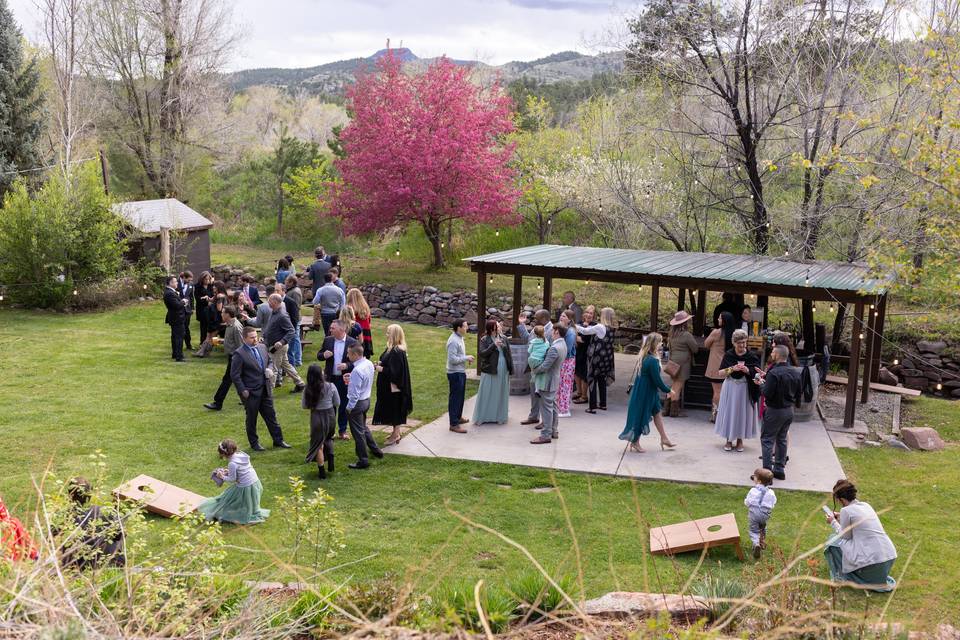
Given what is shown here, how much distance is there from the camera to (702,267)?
13.3m

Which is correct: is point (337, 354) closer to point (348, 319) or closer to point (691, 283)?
point (348, 319)

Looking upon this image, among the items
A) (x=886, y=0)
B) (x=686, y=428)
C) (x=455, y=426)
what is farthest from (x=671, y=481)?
(x=886, y=0)

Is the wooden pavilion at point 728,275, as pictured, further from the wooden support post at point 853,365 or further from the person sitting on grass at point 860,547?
the person sitting on grass at point 860,547

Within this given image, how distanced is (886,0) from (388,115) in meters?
11.4

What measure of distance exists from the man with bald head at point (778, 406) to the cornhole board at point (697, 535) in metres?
1.85

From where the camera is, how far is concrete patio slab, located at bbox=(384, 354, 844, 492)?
10094 mm

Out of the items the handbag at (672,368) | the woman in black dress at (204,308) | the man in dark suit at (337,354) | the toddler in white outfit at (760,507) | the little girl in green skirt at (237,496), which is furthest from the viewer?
the woman in black dress at (204,308)

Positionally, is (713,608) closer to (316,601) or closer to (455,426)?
(316,601)

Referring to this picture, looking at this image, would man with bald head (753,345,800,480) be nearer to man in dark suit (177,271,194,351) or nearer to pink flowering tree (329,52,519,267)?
man in dark suit (177,271,194,351)

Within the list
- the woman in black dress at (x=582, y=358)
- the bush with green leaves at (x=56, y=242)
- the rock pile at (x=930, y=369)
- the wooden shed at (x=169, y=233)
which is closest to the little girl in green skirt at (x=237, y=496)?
the woman in black dress at (x=582, y=358)

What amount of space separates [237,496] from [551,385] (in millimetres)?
4303

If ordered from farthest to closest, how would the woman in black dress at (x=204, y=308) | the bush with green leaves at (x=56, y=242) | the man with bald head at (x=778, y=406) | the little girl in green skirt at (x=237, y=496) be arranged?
1. the bush with green leaves at (x=56, y=242)
2. the woman in black dress at (x=204, y=308)
3. the man with bald head at (x=778, y=406)
4. the little girl in green skirt at (x=237, y=496)

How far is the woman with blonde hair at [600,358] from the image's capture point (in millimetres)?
12578

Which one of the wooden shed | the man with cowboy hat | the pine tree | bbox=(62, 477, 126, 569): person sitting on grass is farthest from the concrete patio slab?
the pine tree
